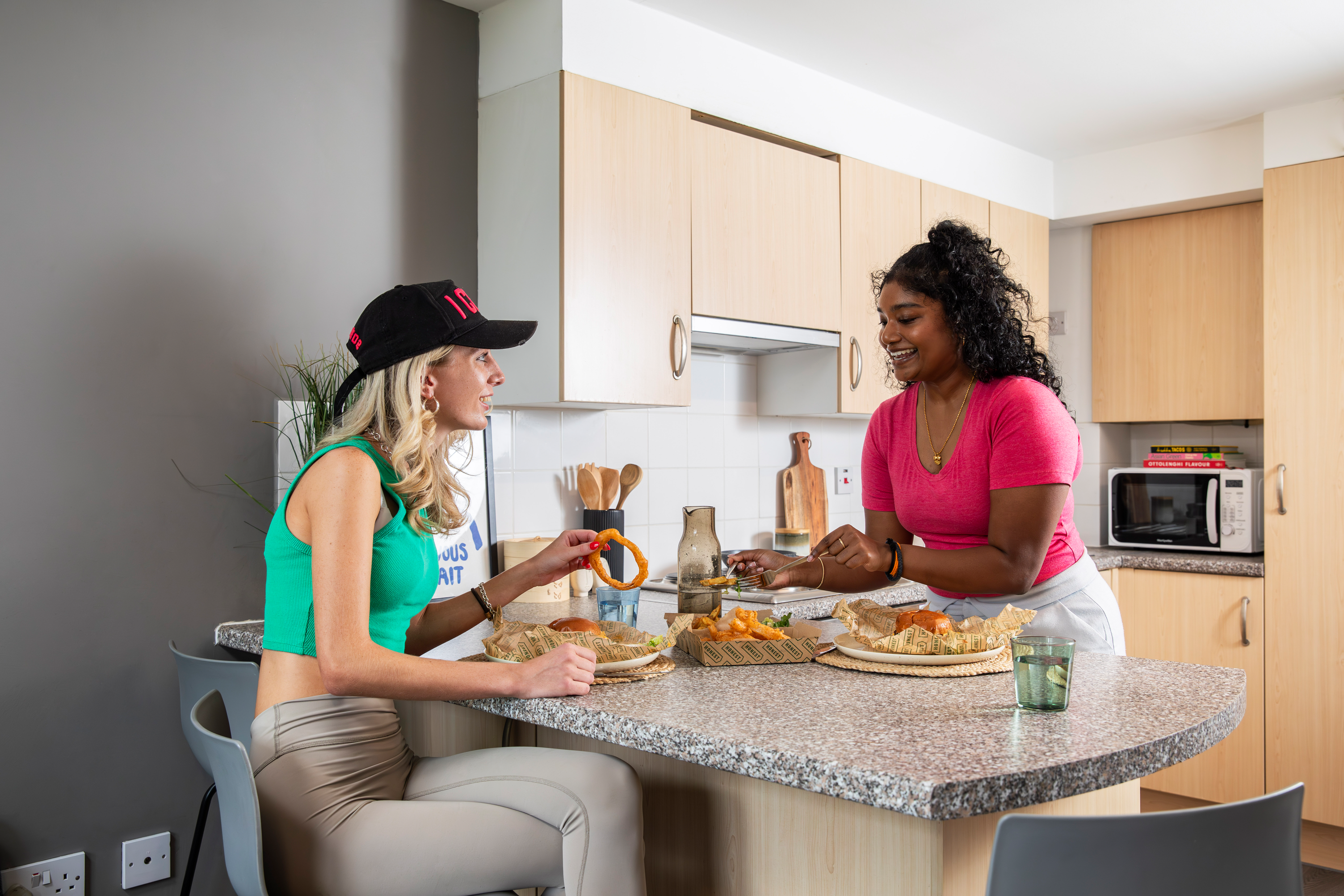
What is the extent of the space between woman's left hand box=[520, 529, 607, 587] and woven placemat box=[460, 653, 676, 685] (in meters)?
0.21

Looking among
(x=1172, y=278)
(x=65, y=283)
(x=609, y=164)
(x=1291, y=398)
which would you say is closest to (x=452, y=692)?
(x=65, y=283)

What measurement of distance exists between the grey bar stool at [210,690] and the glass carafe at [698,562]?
2.53 ft

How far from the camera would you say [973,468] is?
1857 millimetres

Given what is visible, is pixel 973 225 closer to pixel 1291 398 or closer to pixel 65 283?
pixel 1291 398

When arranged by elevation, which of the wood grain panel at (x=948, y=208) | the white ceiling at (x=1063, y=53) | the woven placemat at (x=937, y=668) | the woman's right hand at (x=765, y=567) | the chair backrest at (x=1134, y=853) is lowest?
the chair backrest at (x=1134, y=853)

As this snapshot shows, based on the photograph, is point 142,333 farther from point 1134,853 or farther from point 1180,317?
point 1180,317

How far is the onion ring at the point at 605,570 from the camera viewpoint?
1.65 meters

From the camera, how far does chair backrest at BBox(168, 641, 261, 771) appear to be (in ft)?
5.93

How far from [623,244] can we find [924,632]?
4.52ft

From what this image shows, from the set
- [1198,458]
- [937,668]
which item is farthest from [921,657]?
[1198,458]

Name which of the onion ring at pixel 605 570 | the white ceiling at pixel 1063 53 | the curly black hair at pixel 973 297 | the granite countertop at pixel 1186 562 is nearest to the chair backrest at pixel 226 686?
the onion ring at pixel 605 570

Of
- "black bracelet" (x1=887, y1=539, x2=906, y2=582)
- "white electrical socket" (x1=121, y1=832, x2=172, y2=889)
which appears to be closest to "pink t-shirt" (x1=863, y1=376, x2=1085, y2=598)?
"black bracelet" (x1=887, y1=539, x2=906, y2=582)

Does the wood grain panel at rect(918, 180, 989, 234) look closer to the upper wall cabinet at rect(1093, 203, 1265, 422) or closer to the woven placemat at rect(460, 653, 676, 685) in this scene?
the upper wall cabinet at rect(1093, 203, 1265, 422)

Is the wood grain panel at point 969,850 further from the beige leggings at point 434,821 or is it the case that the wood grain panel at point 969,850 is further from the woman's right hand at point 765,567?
the woman's right hand at point 765,567
